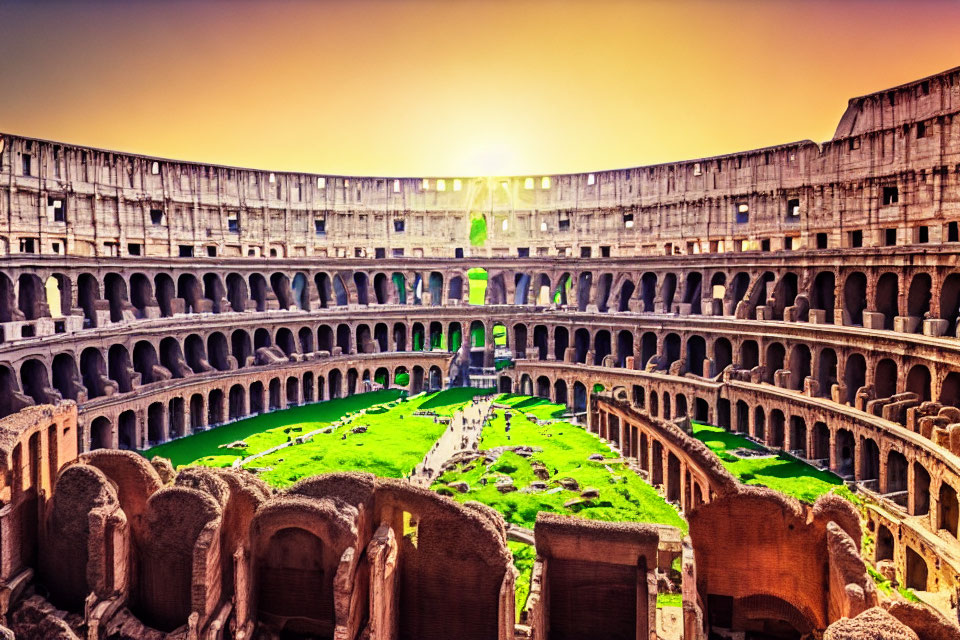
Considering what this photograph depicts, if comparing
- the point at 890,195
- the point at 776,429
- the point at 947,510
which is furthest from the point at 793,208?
the point at 947,510

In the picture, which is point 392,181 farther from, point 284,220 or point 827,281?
point 827,281

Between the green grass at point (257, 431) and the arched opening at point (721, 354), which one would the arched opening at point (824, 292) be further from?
the green grass at point (257, 431)

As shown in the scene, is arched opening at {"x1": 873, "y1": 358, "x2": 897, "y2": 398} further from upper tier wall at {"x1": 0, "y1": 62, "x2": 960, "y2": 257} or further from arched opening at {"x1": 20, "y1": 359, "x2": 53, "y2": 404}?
arched opening at {"x1": 20, "y1": 359, "x2": 53, "y2": 404}

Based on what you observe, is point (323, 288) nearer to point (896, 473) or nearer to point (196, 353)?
point (196, 353)

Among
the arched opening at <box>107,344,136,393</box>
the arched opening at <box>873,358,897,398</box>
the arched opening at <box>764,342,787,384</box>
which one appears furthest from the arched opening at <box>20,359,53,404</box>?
the arched opening at <box>873,358,897,398</box>

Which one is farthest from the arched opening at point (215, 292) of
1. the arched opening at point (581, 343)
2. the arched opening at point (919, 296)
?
the arched opening at point (919, 296)

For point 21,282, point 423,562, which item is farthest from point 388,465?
point 21,282
